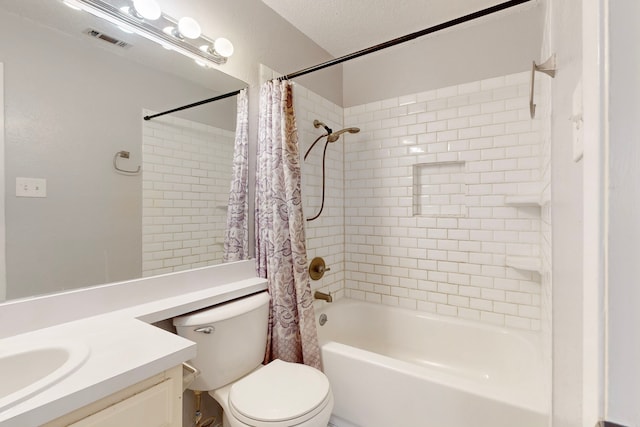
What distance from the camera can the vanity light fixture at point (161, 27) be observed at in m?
1.16

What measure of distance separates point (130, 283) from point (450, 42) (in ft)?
8.26

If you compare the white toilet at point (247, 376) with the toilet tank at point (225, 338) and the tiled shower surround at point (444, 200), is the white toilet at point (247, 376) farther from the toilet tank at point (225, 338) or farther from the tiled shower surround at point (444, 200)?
the tiled shower surround at point (444, 200)

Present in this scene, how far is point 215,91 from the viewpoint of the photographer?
161 cm

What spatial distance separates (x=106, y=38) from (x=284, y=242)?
3.95 ft

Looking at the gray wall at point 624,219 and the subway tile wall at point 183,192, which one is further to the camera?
the subway tile wall at point 183,192

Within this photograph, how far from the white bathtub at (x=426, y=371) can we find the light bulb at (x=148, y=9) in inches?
72.8

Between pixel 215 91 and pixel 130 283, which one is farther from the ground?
pixel 215 91

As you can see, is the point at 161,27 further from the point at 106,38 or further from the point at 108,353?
the point at 108,353

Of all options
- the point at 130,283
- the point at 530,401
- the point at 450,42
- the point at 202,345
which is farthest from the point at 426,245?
the point at 130,283

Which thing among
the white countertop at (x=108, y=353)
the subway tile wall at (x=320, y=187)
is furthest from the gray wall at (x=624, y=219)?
the subway tile wall at (x=320, y=187)

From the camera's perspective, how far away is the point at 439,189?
2.19 m

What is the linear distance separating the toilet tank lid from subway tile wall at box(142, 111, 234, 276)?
264 mm

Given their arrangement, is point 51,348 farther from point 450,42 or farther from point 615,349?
point 450,42

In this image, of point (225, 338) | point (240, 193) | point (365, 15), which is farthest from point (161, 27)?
point (225, 338)
